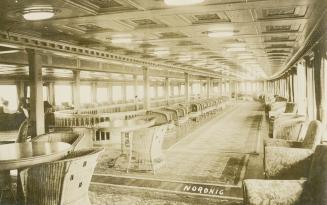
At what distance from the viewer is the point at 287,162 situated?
11.4 feet

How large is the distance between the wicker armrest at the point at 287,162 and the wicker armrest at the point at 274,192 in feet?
3.17

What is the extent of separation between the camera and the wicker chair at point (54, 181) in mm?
2818

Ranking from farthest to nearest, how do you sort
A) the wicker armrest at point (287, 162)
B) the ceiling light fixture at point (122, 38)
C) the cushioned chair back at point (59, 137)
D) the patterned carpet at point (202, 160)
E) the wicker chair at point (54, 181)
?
the ceiling light fixture at point (122, 38) < the patterned carpet at point (202, 160) < the cushioned chair back at point (59, 137) < the wicker armrest at point (287, 162) < the wicker chair at point (54, 181)

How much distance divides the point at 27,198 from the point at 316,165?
260 centimetres

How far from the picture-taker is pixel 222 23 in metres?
5.18

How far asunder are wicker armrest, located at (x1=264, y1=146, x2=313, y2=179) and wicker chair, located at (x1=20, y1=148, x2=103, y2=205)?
1985 millimetres

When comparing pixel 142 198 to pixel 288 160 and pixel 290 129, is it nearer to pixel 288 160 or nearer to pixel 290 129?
pixel 288 160

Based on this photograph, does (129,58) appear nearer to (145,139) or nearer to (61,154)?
(145,139)

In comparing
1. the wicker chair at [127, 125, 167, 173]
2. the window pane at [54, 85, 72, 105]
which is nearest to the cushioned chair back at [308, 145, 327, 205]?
the wicker chair at [127, 125, 167, 173]

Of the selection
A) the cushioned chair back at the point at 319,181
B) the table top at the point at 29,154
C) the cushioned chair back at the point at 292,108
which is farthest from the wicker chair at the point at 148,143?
the cushioned chair back at the point at 292,108

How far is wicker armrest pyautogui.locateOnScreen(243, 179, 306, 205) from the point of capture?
7.98 ft

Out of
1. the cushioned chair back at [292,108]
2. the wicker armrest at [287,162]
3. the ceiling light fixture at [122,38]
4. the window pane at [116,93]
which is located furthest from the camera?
the window pane at [116,93]

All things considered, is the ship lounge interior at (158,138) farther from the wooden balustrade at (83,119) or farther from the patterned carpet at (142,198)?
the wooden balustrade at (83,119)

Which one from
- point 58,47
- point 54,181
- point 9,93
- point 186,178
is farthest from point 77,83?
point 54,181
